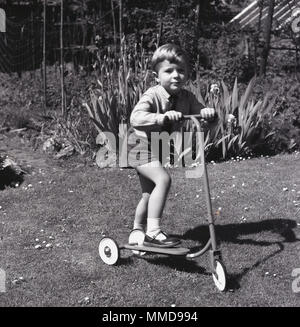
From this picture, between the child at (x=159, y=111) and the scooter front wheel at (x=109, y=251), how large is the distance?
0.72 ft

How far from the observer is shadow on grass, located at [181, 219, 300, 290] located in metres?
4.63

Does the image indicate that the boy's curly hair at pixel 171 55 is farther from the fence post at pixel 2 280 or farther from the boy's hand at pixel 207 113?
the fence post at pixel 2 280

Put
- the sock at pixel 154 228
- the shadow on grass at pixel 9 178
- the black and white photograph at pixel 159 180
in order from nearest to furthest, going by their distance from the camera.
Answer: the black and white photograph at pixel 159 180
the sock at pixel 154 228
the shadow on grass at pixel 9 178

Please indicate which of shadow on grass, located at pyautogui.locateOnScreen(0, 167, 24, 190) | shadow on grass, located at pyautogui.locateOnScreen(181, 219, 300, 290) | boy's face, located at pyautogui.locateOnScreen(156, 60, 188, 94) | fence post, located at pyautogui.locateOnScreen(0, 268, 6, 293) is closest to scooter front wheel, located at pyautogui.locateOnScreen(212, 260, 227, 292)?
shadow on grass, located at pyautogui.locateOnScreen(181, 219, 300, 290)

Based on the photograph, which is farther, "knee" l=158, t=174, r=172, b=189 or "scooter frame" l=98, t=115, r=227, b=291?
"knee" l=158, t=174, r=172, b=189

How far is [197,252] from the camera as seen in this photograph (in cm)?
409

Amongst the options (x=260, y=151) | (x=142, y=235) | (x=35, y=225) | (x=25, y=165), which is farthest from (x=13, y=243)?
(x=260, y=151)

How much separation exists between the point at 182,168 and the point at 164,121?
9.86ft

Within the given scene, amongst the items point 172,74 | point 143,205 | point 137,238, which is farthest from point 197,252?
point 172,74

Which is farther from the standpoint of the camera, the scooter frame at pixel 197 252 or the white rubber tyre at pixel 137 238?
the white rubber tyre at pixel 137 238

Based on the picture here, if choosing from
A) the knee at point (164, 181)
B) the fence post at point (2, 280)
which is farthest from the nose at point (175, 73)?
the fence post at point (2, 280)

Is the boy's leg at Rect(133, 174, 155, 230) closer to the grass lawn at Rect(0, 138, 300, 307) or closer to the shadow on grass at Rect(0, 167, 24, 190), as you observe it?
the grass lawn at Rect(0, 138, 300, 307)

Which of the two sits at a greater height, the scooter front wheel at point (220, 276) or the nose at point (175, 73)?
the nose at point (175, 73)

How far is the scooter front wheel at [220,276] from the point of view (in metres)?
3.75
